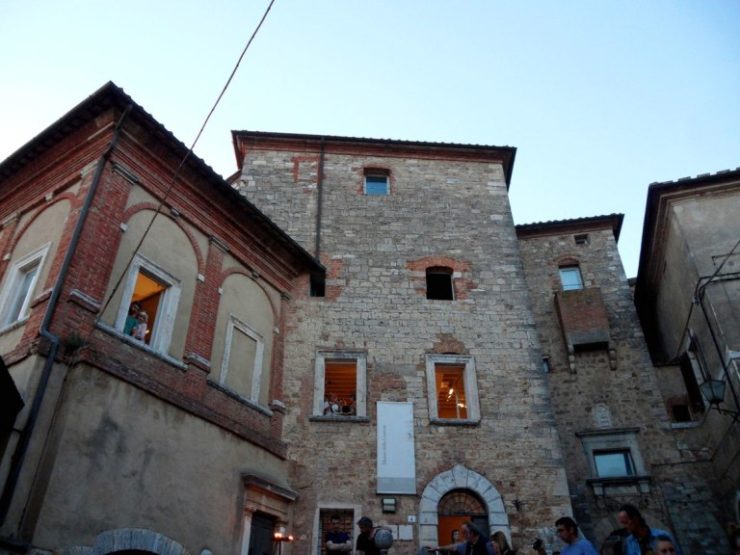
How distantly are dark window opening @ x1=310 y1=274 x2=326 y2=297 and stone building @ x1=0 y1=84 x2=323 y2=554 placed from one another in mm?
1412

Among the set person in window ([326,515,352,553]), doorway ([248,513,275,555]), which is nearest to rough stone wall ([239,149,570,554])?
person in window ([326,515,352,553])

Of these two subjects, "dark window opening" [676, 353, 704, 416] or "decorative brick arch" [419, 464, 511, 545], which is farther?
"dark window opening" [676, 353, 704, 416]

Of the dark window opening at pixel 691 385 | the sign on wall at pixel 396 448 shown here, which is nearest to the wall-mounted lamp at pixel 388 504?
the sign on wall at pixel 396 448

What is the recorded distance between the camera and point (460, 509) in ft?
39.2

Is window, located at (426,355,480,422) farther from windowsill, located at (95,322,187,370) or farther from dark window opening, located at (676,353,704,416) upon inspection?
dark window opening, located at (676,353,704,416)

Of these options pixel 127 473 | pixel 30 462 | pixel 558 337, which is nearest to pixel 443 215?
pixel 558 337

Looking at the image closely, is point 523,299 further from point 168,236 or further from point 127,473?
point 127,473

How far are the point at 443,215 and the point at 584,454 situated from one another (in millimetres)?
7001

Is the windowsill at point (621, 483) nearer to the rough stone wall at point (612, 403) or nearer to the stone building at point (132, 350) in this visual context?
the rough stone wall at point (612, 403)

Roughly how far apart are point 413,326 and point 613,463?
627 centimetres

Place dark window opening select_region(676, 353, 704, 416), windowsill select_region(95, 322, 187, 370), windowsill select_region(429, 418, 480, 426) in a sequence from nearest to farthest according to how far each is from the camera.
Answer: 1. windowsill select_region(95, 322, 187, 370)
2. windowsill select_region(429, 418, 480, 426)
3. dark window opening select_region(676, 353, 704, 416)

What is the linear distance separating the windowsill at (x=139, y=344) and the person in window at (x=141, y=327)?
192mm

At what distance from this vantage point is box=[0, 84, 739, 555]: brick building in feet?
28.5

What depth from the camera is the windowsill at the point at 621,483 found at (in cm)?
1459
